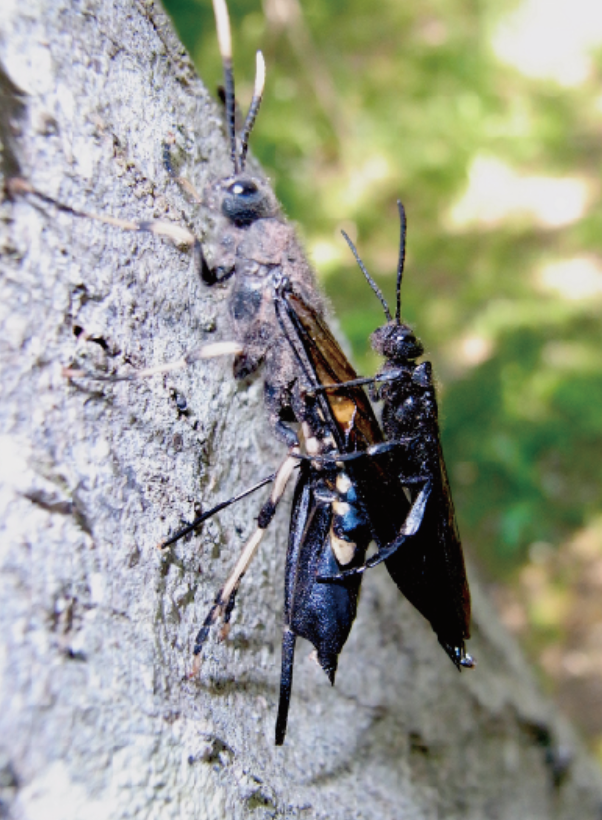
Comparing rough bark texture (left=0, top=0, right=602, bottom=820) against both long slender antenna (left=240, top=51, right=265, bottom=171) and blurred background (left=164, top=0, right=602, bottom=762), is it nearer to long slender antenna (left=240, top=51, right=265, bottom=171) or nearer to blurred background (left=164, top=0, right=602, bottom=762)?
long slender antenna (left=240, top=51, right=265, bottom=171)

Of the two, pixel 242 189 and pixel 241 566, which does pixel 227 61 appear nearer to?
pixel 242 189

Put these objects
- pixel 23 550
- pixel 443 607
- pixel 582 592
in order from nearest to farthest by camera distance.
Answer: pixel 23 550, pixel 443 607, pixel 582 592

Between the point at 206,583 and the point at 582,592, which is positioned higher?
the point at 582,592

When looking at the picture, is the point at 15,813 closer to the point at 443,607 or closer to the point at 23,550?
the point at 23,550

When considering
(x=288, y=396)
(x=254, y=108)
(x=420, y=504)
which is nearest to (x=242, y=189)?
(x=254, y=108)

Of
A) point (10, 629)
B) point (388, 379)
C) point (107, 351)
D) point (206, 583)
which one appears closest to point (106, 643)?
point (10, 629)

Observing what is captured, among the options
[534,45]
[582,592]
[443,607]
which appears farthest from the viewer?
[534,45]
